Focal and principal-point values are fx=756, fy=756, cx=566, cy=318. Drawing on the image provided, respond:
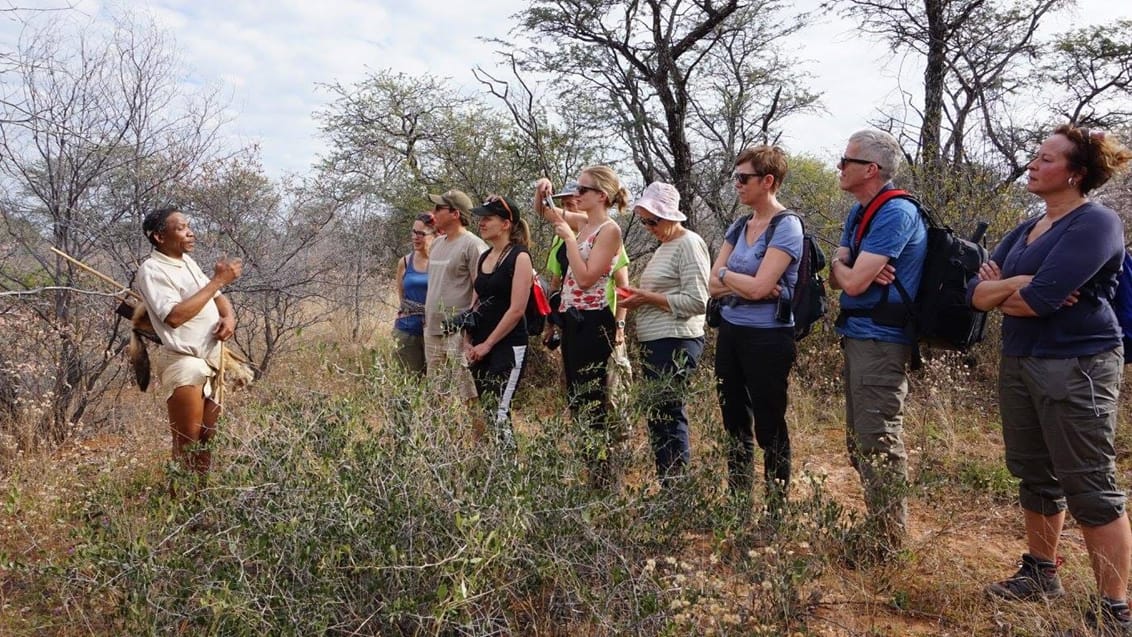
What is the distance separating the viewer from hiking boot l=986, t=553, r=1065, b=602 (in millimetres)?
2619

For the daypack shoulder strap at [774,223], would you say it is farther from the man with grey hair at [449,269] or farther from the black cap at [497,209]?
the man with grey hair at [449,269]

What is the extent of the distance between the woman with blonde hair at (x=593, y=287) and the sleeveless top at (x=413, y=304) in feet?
3.73

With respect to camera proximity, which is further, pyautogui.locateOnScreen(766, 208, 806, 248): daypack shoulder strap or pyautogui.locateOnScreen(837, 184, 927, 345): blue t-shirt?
pyautogui.locateOnScreen(766, 208, 806, 248): daypack shoulder strap

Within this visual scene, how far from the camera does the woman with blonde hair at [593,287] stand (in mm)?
3330

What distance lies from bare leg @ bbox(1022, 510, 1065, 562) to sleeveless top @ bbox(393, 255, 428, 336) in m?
3.05

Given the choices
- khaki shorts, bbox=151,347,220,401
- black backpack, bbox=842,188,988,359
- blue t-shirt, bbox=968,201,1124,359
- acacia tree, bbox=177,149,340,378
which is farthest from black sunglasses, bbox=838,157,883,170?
acacia tree, bbox=177,149,340,378

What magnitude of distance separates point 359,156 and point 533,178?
7267 mm

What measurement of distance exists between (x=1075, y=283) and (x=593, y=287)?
182 cm

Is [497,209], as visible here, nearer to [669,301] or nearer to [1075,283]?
[669,301]

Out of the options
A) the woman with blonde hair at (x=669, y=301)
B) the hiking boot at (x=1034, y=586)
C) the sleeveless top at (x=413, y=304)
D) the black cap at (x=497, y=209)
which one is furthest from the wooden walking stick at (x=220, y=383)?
the hiking boot at (x=1034, y=586)

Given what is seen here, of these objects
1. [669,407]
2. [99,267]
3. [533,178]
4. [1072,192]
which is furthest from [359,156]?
[1072,192]

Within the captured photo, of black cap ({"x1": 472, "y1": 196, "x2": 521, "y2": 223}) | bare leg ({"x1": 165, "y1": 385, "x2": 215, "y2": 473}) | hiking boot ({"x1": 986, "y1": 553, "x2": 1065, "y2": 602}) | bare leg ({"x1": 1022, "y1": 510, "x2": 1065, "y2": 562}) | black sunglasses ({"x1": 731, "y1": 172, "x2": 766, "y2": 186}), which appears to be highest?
black sunglasses ({"x1": 731, "y1": 172, "x2": 766, "y2": 186})

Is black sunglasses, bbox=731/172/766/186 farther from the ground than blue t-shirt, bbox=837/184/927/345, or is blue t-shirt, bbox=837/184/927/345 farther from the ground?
black sunglasses, bbox=731/172/766/186

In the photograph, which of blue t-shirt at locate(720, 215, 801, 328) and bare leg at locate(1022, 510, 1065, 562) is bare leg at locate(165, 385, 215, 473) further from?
bare leg at locate(1022, 510, 1065, 562)
